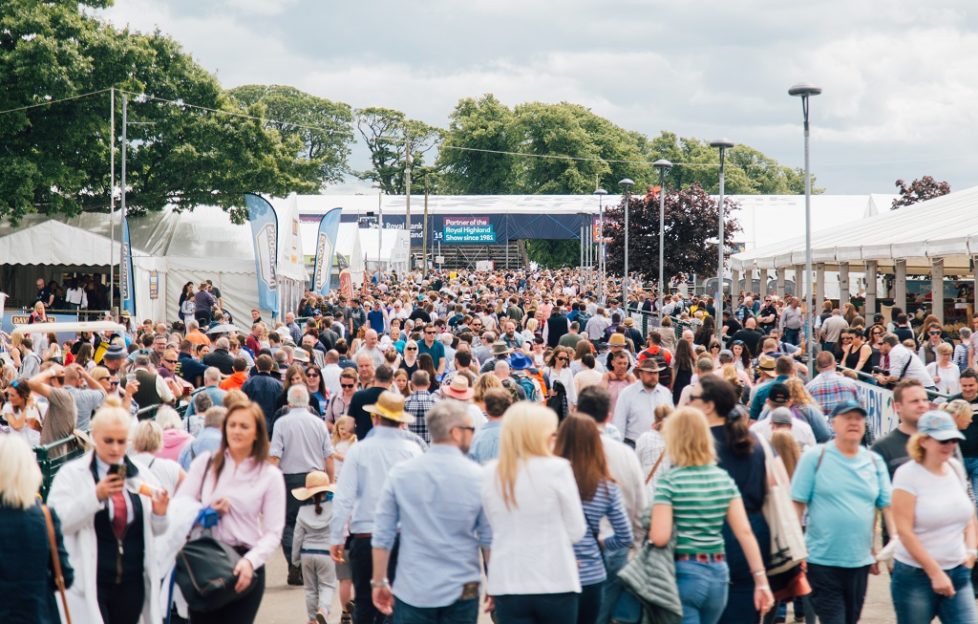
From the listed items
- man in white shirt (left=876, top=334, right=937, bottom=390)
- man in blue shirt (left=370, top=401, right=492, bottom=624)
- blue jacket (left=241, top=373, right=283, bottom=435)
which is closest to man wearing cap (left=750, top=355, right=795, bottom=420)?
man in white shirt (left=876, top=334, right=937, bottom=390)

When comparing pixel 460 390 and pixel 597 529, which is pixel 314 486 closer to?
pixel 460 390

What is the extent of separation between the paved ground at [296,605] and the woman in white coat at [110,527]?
313 cm

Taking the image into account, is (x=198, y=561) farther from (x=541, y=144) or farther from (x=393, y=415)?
(x=541, y=144)

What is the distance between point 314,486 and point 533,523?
3.72 metres

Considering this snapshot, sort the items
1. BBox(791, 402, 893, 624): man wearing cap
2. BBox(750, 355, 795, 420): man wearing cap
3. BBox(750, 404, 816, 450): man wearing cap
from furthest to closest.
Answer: BBox(750, 355, 795, 420): man wearing cap < BBox(750, 404, 816, 450): man wearing cap < BBox(791, 402, 893, 624): man wearing cap

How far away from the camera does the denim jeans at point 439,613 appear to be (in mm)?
5566

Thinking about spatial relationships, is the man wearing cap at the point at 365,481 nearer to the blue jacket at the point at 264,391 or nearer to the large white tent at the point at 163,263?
the blue jacket at the point at 264,391

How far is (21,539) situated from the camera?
5320 mm

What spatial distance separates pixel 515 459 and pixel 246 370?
8.34 meters

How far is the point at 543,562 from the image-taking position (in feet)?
17.4

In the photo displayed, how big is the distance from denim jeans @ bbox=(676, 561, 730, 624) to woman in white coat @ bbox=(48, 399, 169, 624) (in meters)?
2.36

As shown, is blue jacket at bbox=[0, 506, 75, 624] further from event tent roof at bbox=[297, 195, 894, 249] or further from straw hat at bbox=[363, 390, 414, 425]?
event tent roof at bbox=[297, 195, 894, 249]

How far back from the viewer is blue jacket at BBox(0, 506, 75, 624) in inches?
209

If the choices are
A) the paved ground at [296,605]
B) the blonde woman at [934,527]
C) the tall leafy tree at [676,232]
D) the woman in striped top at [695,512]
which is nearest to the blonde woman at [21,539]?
the woman in striped top at [695,512]
